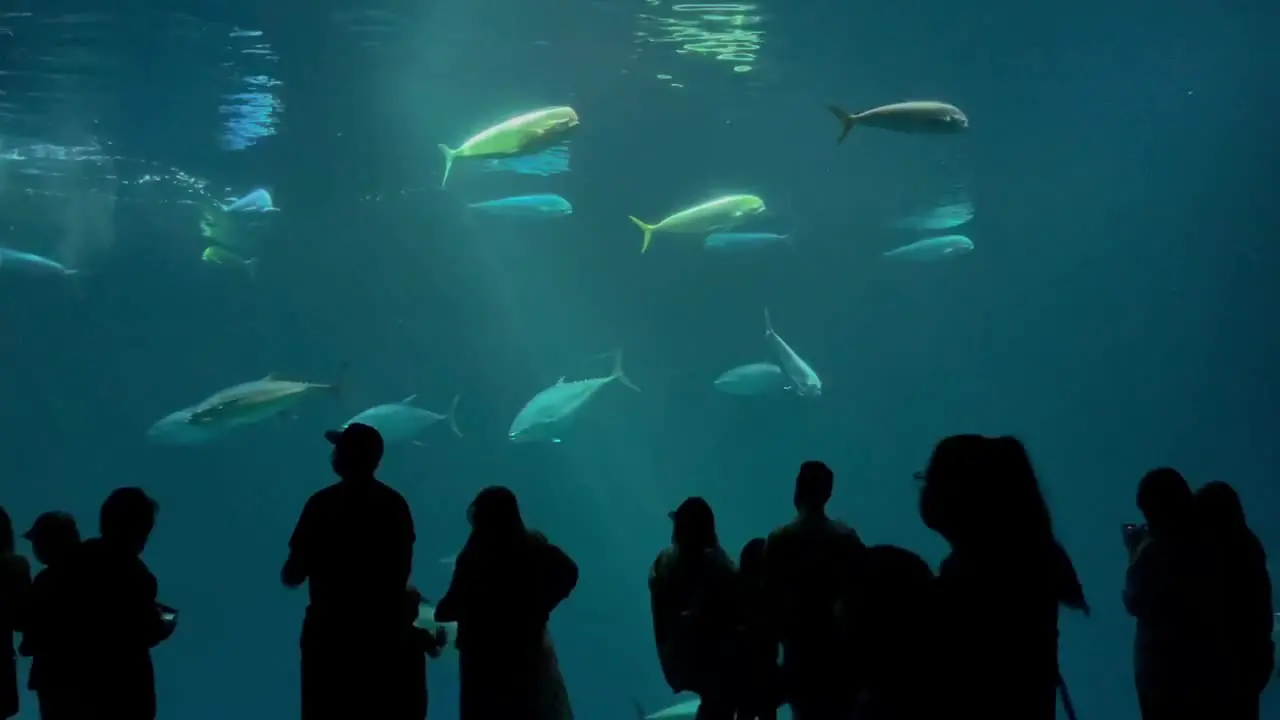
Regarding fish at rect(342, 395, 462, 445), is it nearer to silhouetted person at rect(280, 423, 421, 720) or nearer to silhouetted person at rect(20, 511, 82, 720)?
silhouetted person at rect(20, 511, 82, 720)

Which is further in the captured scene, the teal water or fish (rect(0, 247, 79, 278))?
fish (rect(0, 247, 79, 278))

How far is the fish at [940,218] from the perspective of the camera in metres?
24.6

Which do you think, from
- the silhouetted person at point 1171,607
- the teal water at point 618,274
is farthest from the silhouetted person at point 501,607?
the teal water at point 618,274

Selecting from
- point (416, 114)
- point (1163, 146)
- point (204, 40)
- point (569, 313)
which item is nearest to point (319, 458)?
point (569, 313)

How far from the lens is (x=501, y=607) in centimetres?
408

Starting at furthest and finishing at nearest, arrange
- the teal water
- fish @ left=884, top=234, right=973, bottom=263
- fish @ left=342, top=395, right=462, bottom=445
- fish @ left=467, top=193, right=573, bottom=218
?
fish @ left=884, top=234, right=973, bottom=263 < the teal water < fish @ left=467, top=193, right=573, bottom=218 < fish @ left=342, top=395, right=462, bottom=445

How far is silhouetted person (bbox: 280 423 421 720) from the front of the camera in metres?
3.89

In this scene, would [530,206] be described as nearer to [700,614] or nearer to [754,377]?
[754,377]

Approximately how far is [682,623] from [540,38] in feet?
37.5

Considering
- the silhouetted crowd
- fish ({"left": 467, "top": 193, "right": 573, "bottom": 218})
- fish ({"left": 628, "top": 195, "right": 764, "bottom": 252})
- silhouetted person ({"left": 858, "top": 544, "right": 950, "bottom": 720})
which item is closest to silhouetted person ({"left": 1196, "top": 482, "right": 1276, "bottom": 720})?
the silhouetted crowd

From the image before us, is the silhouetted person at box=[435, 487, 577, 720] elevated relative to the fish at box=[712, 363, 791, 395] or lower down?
elevated

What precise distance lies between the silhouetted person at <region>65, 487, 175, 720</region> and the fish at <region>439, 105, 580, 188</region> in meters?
6.46

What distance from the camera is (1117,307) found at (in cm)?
3381

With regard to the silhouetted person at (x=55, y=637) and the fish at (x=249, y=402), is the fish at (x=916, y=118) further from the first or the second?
the silhouetted person at (x=55, y=637)
